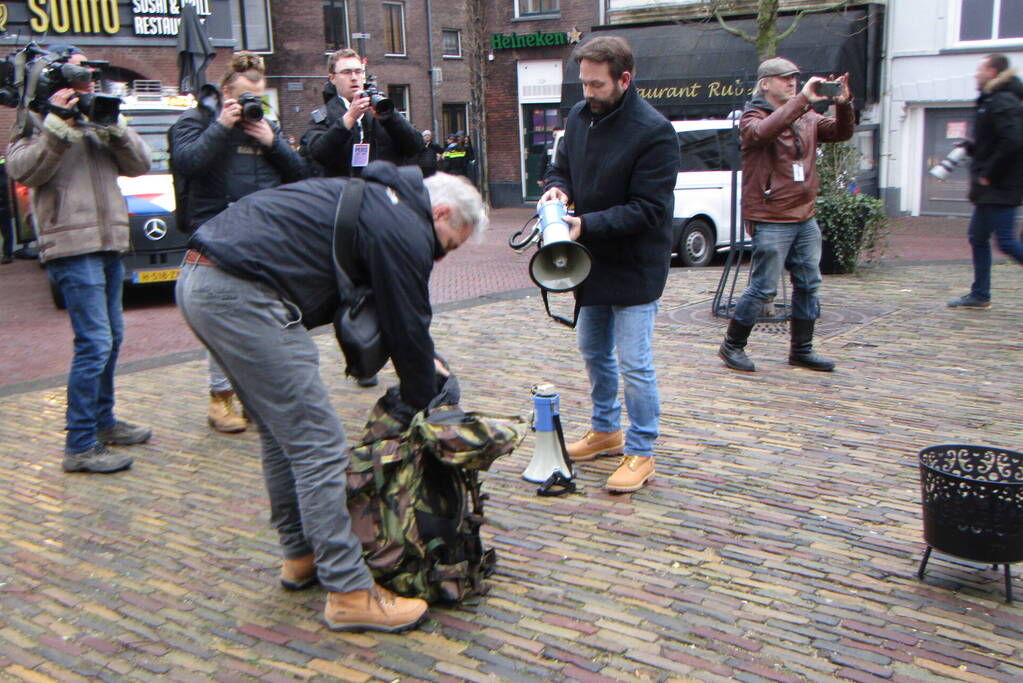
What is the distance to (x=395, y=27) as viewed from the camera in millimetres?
33156

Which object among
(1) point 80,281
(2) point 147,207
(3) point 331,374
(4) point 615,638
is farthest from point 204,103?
(2) point 147,207

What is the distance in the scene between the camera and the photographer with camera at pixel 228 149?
5.01 metres

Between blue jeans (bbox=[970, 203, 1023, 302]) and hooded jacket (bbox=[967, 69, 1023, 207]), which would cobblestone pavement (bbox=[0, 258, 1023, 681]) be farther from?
hooded jacket (bbox=[967, 69, 1023, 207])

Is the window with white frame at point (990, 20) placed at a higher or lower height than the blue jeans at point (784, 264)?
higher

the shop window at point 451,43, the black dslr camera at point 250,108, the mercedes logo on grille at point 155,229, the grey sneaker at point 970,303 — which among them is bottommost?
the grey sneaker at point 970,303

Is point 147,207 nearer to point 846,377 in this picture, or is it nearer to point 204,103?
point 204,103

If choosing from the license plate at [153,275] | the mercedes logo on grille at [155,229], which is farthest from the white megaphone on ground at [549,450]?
the mercedes logo on grille at [155,229]

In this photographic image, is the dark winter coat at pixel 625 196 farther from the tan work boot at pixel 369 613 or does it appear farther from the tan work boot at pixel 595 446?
the tan work boot at pixel 369 613

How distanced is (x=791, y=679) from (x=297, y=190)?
2142mm

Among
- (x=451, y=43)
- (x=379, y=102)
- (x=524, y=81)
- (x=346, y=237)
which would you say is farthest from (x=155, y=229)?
(x=451, y=43)

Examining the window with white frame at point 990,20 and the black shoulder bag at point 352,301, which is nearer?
the black shoulder bag at point 352,301

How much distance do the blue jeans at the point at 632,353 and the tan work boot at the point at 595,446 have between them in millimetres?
363

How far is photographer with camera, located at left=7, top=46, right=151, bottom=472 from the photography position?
15.6ft

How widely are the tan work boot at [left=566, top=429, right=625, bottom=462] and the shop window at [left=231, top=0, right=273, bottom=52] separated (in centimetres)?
2681
